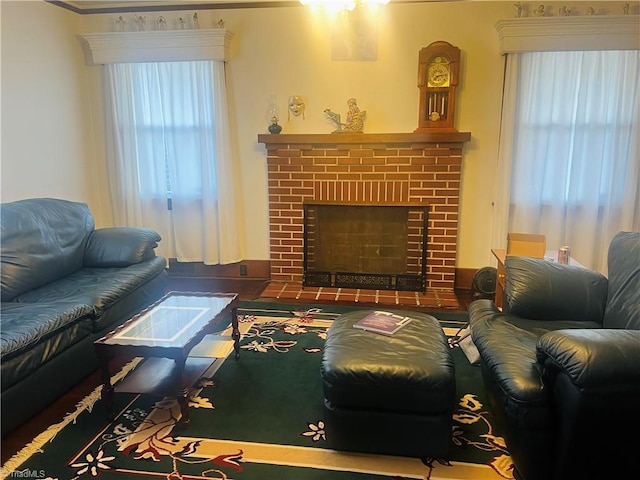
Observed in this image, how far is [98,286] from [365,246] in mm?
2294

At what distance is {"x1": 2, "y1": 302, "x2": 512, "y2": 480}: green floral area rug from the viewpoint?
187 centimetres

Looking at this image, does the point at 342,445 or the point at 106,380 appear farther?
the point at 106,380

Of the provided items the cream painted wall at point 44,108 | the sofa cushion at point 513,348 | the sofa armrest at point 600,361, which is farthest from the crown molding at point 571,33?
the cream painted wall at point 44,108

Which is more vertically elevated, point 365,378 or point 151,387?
point 365,378

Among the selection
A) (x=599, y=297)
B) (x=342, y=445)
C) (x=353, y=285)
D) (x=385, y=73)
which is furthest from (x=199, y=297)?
(x=385, y=73)

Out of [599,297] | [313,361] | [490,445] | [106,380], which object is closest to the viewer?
[490,445]

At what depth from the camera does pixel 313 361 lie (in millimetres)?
2779

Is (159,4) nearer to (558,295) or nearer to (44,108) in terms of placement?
(44,108)

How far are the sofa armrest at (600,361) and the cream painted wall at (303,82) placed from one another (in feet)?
8.60

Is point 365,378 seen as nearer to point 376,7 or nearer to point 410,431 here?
point 410,431

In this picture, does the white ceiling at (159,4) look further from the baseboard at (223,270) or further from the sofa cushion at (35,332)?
the sofa cushion at (35,332)

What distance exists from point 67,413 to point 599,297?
2759 mm

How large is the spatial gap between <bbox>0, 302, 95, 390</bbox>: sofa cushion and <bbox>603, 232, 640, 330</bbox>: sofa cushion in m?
2.73

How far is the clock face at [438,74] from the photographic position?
12.6ft
